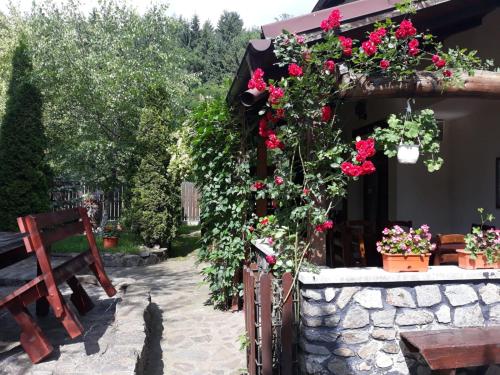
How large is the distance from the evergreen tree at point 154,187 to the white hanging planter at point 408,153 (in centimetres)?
736

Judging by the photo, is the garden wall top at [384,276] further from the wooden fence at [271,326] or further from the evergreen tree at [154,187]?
the evergreen tree at [154,187]

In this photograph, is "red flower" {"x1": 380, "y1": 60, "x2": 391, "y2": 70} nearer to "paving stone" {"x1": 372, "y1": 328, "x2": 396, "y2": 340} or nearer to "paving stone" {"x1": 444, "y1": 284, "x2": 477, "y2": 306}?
"paving stone" {"x1": 444, "y1": 284, "x2": 477, "y2": 306}

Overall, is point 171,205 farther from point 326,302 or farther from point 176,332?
point 326,302

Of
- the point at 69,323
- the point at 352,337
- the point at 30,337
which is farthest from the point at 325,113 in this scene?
the point at 30,337

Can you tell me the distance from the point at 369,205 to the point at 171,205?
474 centimetres

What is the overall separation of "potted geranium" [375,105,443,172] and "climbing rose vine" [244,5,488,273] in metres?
0.15

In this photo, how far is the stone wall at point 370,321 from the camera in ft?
10.2

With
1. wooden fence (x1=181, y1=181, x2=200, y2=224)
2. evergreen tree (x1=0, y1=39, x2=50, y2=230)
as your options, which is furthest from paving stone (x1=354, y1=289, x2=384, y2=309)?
wooden fence (x1=181, y1=181, x2=200, y2=224)

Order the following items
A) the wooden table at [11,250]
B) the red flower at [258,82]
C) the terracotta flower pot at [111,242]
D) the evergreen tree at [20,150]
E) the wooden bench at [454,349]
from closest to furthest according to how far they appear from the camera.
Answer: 1. the wooden bench at [454,349]
2. the red flower at [258,82]
3. the wooden table at [11,250]
4. the evergreen tree at [20,150]
5. the terracotta flower pot at [111,242]

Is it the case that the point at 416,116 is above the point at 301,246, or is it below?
above

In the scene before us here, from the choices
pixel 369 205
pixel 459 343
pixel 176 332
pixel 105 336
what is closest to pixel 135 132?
pixel 369 205

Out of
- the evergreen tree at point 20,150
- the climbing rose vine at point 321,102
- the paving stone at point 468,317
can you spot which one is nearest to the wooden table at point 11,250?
the climbing rose vine at point 321,102

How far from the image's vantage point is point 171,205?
1008 cm

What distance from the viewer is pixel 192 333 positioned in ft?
15.6
